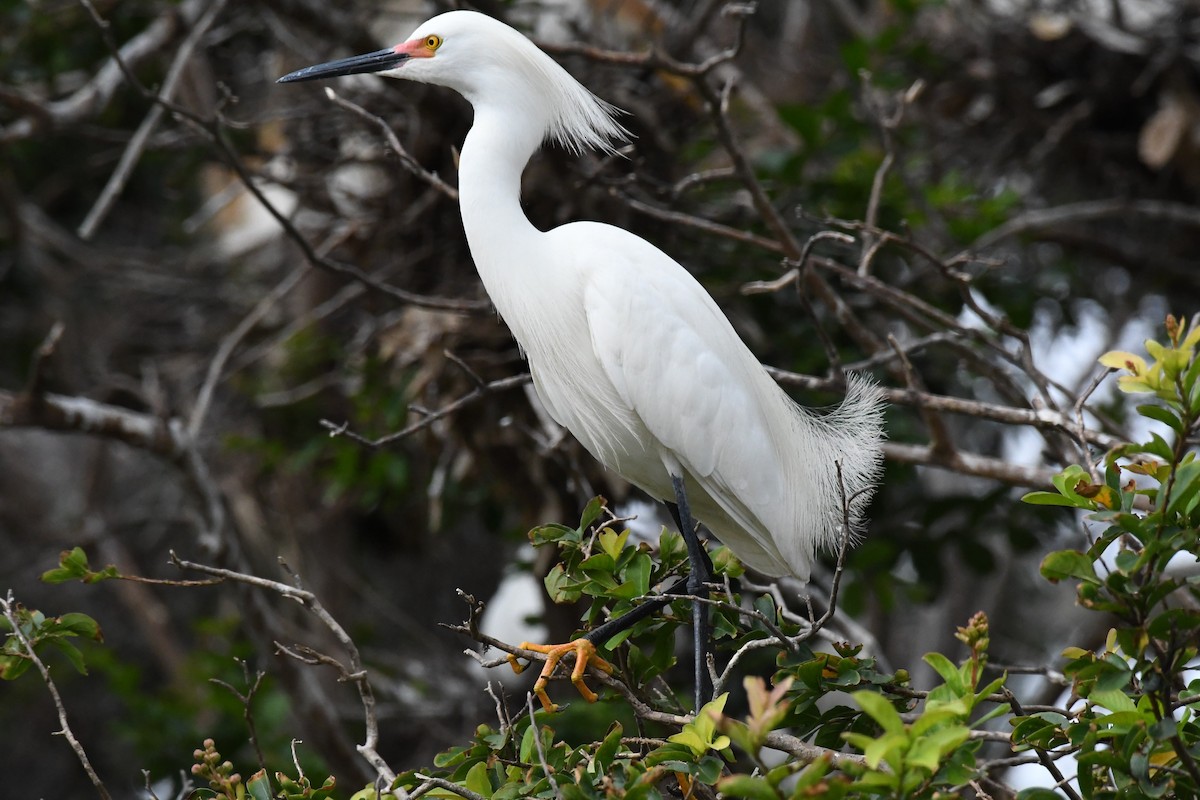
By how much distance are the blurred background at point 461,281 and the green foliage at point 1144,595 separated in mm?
813

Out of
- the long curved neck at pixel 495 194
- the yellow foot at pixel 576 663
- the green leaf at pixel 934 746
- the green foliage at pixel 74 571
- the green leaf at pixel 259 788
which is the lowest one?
the yellow foot at pixel 576 663

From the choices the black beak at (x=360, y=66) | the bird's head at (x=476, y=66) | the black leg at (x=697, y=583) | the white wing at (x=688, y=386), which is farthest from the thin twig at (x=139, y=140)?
the black leg at (x=697, y=583)

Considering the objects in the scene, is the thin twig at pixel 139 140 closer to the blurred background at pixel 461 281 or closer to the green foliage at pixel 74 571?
the blurred background at pixel 461 281

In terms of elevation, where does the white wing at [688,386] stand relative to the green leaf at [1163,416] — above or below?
below

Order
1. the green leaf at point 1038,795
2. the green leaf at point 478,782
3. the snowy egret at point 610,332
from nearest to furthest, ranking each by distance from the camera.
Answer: the green leaf at point 1038,795, the green leaf at point 478,782, the snowy egret at point 610,332

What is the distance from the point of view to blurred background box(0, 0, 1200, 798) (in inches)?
131

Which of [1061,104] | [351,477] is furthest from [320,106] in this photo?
[1061,104]

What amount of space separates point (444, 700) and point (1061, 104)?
3159 millimetres

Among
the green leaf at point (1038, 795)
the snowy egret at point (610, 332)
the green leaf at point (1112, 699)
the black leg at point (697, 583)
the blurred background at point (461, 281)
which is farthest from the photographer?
the blurred background at point (461, 281)

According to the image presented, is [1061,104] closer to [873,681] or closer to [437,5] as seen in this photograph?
[437,5]

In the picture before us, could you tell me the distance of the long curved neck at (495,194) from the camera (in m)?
2.23

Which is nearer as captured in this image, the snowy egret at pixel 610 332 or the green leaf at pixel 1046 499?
the green leaf at pixel 1046 499

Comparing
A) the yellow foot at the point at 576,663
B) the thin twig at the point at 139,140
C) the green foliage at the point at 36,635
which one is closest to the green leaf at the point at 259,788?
the green foliage at the point at 36,635

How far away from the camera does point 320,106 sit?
12.5ft
